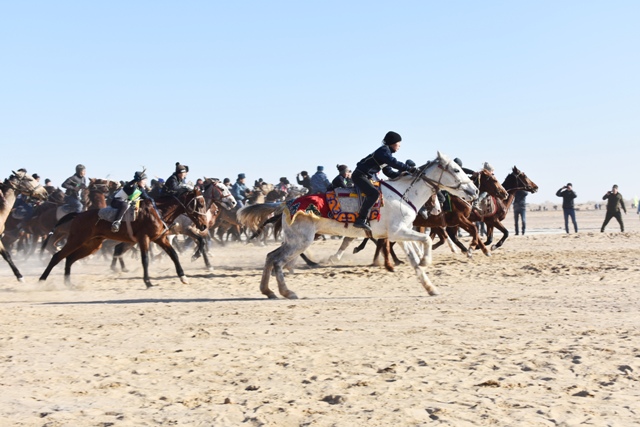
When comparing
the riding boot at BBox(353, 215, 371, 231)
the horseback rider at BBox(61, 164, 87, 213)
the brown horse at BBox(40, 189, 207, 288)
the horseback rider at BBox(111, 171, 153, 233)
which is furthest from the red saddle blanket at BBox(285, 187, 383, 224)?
the horseback rider at BBox(61, 164, 87, 213)

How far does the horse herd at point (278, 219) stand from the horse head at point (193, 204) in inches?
0.8

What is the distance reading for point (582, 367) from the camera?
306 inches

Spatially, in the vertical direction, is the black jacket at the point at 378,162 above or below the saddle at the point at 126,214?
above

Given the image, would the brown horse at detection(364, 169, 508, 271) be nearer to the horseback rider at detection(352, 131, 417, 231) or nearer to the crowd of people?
the crowd of people

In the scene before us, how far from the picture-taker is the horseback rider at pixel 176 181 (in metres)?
18.3

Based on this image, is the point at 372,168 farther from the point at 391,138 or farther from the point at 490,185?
the point at 490,185

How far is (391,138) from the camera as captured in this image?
45.8 feet

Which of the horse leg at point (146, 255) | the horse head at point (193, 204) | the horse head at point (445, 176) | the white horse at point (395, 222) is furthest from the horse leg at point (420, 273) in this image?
the horse head at point (193, 204)

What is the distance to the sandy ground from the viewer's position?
22.3ft

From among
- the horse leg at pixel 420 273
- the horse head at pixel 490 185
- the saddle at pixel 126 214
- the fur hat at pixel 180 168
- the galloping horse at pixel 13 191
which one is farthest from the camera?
the horse head at pixel 490 185

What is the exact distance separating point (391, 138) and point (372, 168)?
0.59 metres

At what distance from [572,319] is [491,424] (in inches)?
185

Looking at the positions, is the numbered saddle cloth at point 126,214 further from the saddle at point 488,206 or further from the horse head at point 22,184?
the saddle at point 488,206

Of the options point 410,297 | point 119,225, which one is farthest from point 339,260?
point 410,297
